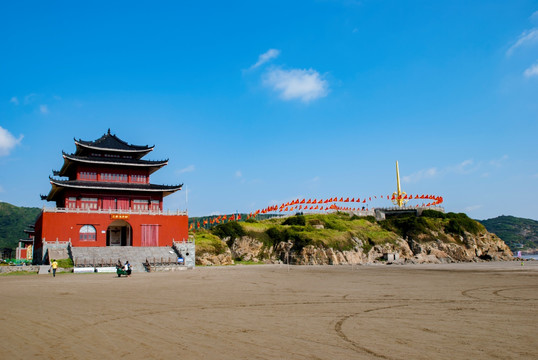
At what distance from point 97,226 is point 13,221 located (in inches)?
4057

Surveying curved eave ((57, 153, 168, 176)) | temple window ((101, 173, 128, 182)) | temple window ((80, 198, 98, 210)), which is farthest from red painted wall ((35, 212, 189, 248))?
curved eave ((57, 153, 168, 176))

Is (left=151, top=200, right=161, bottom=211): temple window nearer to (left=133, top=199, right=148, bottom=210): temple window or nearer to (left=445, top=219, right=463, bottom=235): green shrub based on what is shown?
(left=133, top=199, right=148, bottom=210): temple window

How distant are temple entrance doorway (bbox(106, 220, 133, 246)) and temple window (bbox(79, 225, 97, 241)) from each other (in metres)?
3.82

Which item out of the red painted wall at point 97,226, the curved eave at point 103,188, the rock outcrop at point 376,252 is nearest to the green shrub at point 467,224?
the rock outcrop at point 376,252

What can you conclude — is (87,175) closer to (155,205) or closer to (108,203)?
(108,203)

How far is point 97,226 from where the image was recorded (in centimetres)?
4856

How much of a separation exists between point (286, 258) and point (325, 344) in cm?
5345

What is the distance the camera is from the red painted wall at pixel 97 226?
46000mm

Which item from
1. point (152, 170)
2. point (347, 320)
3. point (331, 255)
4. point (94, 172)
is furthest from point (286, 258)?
point (347, 320)

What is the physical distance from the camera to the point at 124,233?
5375 cm

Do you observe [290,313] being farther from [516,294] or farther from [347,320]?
[516,294]

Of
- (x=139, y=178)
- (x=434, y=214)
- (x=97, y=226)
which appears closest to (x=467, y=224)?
(x=434, y=214)

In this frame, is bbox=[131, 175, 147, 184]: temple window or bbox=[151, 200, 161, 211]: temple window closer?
bbox=[151, 200, 161, 211]: temple window

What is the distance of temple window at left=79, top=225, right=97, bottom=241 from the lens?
47.8 metres
